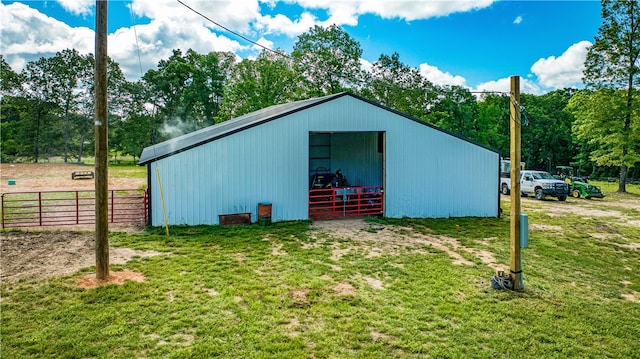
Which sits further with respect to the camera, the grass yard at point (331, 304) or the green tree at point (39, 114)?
the green tree at point (39, 114)

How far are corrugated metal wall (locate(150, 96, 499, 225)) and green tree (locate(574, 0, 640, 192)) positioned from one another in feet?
56.7

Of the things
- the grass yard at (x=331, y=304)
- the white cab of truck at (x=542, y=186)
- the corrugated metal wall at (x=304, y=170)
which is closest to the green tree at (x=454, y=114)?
the white cab of truck at (x=542, y=186)

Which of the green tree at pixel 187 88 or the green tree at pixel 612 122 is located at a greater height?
the green tree at pixel 187 88

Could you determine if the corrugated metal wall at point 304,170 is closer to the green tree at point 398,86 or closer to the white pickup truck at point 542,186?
the white pickup truck at point 542,186

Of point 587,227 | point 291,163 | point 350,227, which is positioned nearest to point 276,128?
point 291,163

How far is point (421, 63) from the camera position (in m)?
34.8

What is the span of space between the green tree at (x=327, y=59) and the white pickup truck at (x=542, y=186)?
17547mm

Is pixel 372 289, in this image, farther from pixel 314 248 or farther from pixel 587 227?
pixel 587 227

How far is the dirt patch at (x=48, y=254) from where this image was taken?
6.71 metres

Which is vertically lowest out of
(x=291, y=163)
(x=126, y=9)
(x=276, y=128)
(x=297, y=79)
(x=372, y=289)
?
(x=372, y=289)

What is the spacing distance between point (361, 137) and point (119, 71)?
125 ft

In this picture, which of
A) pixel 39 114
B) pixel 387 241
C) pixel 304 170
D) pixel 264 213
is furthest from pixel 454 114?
pixel 39 114

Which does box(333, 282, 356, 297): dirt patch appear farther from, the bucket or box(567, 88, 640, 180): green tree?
box(567, 88, 640, 180): green tree

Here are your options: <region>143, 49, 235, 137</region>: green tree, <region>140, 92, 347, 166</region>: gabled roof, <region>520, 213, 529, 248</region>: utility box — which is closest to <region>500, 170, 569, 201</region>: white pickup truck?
<region>140, 92, 347, 166</region>: gabled roof
